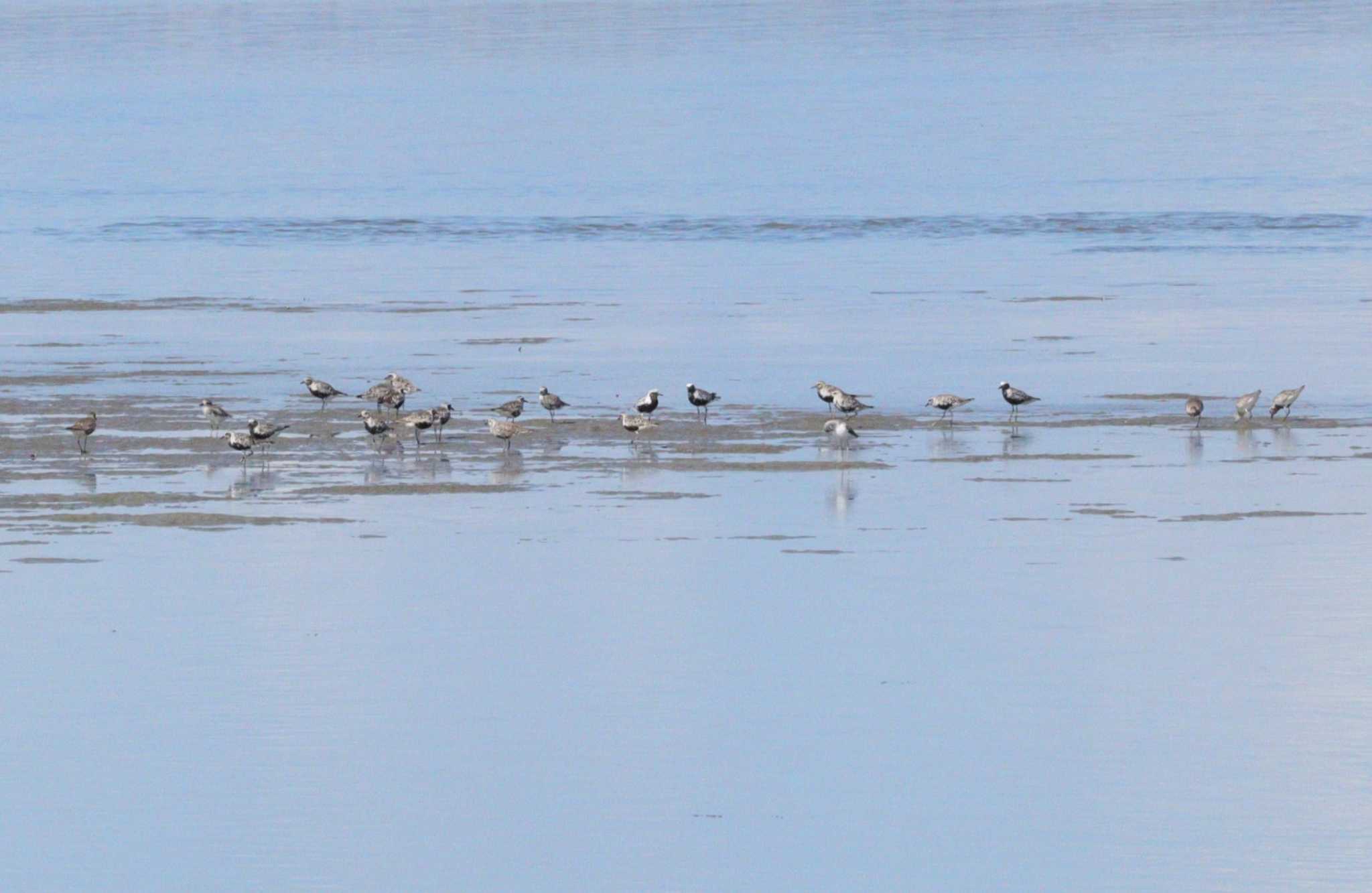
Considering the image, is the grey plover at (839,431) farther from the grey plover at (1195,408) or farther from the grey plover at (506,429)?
the grey plover at (1195,408)

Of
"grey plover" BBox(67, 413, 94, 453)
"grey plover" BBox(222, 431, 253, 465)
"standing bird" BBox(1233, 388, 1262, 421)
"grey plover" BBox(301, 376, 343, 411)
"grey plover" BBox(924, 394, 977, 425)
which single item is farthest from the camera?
"grey plover" BBox(301, 376, 343, 411)

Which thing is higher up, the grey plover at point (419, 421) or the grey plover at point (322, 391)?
the grey plover at point (322, 391)

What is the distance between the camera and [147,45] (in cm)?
15050

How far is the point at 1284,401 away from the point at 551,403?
693 cm

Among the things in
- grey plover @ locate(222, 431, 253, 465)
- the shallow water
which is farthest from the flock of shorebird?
the shallow water

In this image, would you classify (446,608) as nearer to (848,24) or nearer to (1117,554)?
(1117,554)

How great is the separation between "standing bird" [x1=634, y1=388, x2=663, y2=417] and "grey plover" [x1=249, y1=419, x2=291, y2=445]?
3512 millimetres

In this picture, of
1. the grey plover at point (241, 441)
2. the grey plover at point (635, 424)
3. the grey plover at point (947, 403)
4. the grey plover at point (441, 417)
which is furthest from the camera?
the grey plover at point (947, 403)

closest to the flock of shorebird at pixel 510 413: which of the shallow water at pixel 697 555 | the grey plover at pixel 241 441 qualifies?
the grey plover at pixel 241 441

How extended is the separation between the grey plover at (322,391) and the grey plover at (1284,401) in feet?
30.2

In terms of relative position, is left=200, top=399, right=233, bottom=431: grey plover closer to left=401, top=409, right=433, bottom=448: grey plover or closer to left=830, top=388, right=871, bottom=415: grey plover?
left=401, top=409, right=433, bottom=448: grey plover

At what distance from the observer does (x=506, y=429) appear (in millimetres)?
23047

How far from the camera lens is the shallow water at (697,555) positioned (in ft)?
39.0

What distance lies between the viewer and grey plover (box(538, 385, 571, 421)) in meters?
24.7
